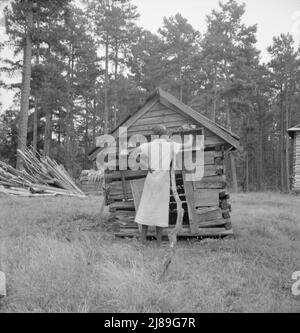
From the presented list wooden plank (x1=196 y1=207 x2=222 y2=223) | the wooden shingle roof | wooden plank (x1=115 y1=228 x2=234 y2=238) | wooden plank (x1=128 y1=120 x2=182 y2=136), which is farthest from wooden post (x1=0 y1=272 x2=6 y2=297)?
wooden plank (x1=128 y1=120 x2=182 y2=136)

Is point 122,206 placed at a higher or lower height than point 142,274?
higher

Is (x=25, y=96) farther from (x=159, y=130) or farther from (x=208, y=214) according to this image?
(x=159, y=130)

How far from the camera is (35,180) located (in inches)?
653

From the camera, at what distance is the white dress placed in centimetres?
678

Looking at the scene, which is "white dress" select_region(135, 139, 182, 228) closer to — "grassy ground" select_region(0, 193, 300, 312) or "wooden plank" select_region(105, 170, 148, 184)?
"grassy ground" select_region(0, 193, 300, 312)

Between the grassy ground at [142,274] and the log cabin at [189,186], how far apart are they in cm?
49

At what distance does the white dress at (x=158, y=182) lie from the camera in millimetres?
6777

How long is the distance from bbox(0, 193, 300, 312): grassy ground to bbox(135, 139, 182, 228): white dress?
650mm

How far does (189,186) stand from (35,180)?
10217 mm

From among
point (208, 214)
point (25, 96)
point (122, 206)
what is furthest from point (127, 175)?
point (25, 96)

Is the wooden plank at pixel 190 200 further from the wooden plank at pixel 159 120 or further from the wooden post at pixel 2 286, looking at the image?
the wooden post at pixel 2 286

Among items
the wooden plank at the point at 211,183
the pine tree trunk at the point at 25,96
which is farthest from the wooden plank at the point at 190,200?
the pine tree trunk at the point at 25,96
